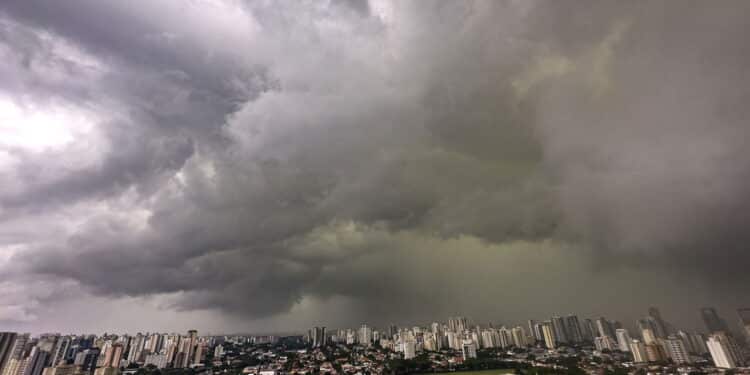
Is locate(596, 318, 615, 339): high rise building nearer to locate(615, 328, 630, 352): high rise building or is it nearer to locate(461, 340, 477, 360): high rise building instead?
locate(615, 328, 630, 352): high rise building

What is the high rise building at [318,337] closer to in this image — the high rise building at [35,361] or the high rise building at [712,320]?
the high rise building at [35,361]

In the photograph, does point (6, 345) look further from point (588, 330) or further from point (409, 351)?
point (588, 330)

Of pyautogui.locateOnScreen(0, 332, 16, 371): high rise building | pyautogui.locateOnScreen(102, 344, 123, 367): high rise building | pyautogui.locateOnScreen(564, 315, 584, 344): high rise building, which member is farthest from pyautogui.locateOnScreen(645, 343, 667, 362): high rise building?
pyautogui.locateOnScreen(0, 332, 16, 371): high rise building

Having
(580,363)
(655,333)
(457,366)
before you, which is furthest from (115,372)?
(655,333)

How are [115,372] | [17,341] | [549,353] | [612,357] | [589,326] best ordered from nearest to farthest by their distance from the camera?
[115,372], [17,341], [612,357], [549,353], [589,326]

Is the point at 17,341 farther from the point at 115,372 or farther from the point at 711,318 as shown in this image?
the point at 711,318
